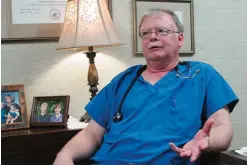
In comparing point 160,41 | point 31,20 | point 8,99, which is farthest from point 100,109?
point 31,20

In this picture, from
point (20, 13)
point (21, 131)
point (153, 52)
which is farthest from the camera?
point (20, 13)

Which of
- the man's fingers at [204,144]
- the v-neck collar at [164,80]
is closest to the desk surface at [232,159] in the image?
the man's fingers at [204,144]

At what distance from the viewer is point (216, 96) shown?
144cm

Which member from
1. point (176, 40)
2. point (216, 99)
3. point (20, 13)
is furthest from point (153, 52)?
point (20, 13)

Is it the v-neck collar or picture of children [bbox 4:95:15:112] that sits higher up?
the v-neck collar

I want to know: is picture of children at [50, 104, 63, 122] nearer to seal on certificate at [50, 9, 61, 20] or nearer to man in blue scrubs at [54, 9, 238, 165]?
man in blue scrubs at [54, 9, 238, 165]

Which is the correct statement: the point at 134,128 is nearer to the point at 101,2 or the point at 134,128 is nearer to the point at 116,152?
the point at 116,152

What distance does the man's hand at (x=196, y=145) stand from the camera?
1.25 m

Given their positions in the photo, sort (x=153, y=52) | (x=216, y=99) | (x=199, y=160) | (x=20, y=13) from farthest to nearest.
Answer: (x=20, y=13) < (x=153, y=52) < (x=216, y=99) < (x=199, y=160)

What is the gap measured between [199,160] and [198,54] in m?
1.22

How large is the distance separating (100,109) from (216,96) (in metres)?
0.53

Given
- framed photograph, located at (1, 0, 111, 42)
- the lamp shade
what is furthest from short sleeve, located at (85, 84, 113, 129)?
framed photograph, located at (1, 0, 111, 42)

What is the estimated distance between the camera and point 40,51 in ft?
6.84

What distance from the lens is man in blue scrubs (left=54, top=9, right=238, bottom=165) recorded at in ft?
4.47
